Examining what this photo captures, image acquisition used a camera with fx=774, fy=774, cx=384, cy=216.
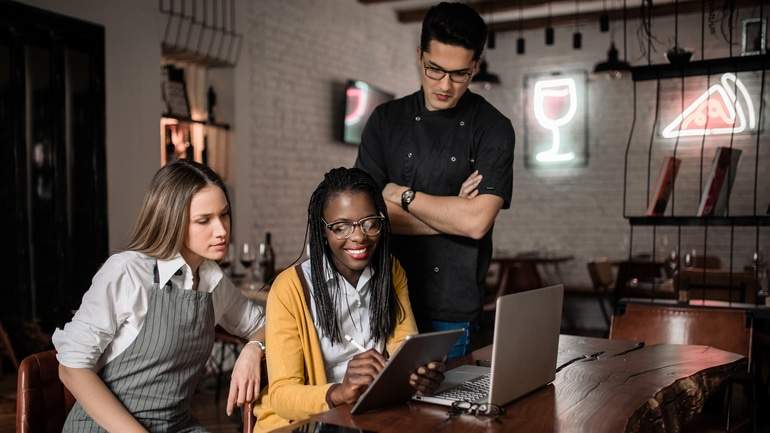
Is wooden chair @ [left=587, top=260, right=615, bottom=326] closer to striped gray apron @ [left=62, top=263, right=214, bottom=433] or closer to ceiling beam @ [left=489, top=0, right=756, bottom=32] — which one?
ceiling beam @ [left=489, top=0, right=756, bottom=32]

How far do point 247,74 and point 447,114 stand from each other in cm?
418

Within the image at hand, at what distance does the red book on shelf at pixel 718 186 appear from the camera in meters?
3.57

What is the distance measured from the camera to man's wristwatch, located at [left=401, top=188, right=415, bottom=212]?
83.1 inches

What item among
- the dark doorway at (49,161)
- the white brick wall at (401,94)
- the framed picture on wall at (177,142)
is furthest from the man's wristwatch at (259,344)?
the white brick wall at (401,94)

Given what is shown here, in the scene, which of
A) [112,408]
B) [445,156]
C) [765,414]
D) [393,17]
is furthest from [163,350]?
[393,17]

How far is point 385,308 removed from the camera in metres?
1.89

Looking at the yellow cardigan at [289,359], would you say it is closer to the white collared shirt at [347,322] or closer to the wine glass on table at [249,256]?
the white collared shirt at [347,322]

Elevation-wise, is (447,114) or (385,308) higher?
(447,114)

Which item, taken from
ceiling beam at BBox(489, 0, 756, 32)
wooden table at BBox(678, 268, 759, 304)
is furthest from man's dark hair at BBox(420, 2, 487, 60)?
ceiling beam at BBox(489, 0, 756, 32)

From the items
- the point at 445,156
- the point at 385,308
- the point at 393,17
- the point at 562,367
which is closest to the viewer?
the point at 385,308

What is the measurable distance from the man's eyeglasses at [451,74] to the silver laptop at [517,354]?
0.67 metres

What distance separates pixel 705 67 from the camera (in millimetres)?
3482

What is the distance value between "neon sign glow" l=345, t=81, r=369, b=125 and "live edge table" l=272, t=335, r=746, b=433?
16.7 ft

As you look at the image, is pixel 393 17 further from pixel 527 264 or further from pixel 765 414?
pixel 765 414
